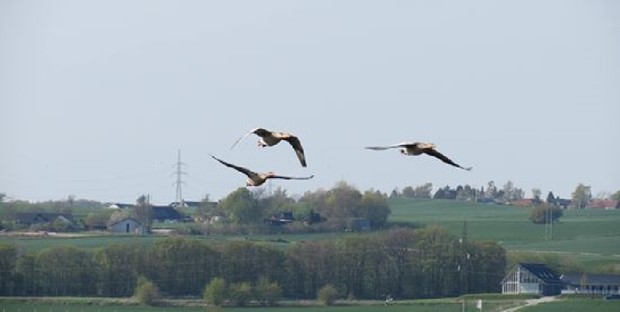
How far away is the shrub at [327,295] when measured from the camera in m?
123

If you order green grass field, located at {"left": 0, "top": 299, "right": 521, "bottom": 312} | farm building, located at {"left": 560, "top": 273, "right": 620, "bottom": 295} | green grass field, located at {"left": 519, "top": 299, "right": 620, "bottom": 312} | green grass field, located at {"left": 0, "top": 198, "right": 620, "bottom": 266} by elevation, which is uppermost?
green grass field, located at {"left": 0, "top": 198, "right": 620, "bottom": 266}

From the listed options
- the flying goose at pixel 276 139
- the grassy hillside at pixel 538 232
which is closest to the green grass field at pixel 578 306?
the grassy hillside at pixel 538 232

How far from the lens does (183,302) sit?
11812 centimetres

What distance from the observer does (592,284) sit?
451ft

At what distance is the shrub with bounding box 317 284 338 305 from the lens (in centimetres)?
12275

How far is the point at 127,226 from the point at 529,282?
4716 centimetres

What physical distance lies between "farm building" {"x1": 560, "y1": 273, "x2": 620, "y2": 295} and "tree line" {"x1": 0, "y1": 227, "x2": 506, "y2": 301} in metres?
5.23

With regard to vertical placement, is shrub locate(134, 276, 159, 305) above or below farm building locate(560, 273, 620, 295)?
below

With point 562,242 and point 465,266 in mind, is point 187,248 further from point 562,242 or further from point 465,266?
point 562,242

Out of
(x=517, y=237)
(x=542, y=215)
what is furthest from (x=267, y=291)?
(x=542, y=215)

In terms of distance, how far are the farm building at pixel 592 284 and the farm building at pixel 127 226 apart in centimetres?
4278

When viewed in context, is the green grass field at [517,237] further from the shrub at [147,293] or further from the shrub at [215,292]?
the shrub at [215,292]

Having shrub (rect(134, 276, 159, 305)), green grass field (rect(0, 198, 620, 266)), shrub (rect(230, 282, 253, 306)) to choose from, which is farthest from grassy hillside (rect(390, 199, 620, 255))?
shrub (rect(134, 276, 159, 305))

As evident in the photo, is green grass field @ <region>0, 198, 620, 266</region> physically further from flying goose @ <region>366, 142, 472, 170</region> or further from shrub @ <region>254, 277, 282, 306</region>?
flying goose @ <region>366, 142, 472, 170</region>
